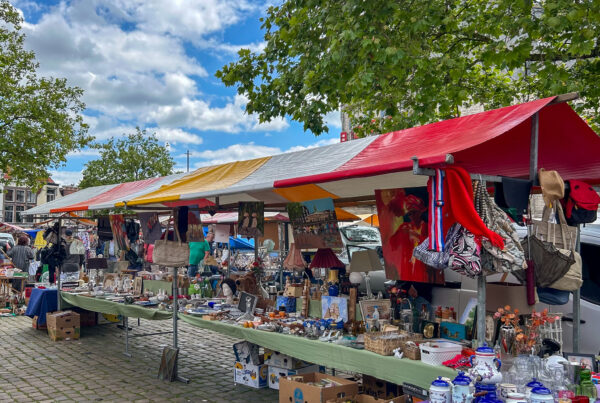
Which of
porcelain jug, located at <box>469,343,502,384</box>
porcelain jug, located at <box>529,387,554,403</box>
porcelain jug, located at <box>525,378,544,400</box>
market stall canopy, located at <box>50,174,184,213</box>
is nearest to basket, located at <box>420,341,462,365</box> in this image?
porcelain jug, located at <box>469,343,502,384</box>

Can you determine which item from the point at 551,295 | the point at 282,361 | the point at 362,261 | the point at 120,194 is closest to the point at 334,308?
the point at 282,361

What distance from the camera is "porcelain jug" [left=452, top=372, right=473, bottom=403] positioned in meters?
3.11

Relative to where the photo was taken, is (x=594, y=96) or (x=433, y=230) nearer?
(x=433, y=230)

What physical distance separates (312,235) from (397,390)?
99.1 inches

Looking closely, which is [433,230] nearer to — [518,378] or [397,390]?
[518,378]

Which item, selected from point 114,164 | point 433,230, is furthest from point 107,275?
point 114,164

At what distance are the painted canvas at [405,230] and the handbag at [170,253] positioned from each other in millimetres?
3135

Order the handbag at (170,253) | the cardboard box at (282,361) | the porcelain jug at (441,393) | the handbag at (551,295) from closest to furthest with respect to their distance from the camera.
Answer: the porcelain jug at (441,393) < the handbag at (551,295) < the cardboard box at (282,361) < the handbag at (170,253)

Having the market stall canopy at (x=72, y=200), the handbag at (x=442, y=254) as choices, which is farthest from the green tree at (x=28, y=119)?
the handbag at (x=442, y=254)

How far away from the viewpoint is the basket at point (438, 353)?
395 cm

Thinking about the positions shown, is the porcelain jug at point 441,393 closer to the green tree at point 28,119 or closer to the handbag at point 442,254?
the handbag at point 442,254

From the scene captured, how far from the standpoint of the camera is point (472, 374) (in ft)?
10.8

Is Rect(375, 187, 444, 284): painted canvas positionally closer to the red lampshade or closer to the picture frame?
the picture frame

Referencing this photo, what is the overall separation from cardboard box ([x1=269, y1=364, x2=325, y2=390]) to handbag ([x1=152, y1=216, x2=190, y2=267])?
1.97 meters
